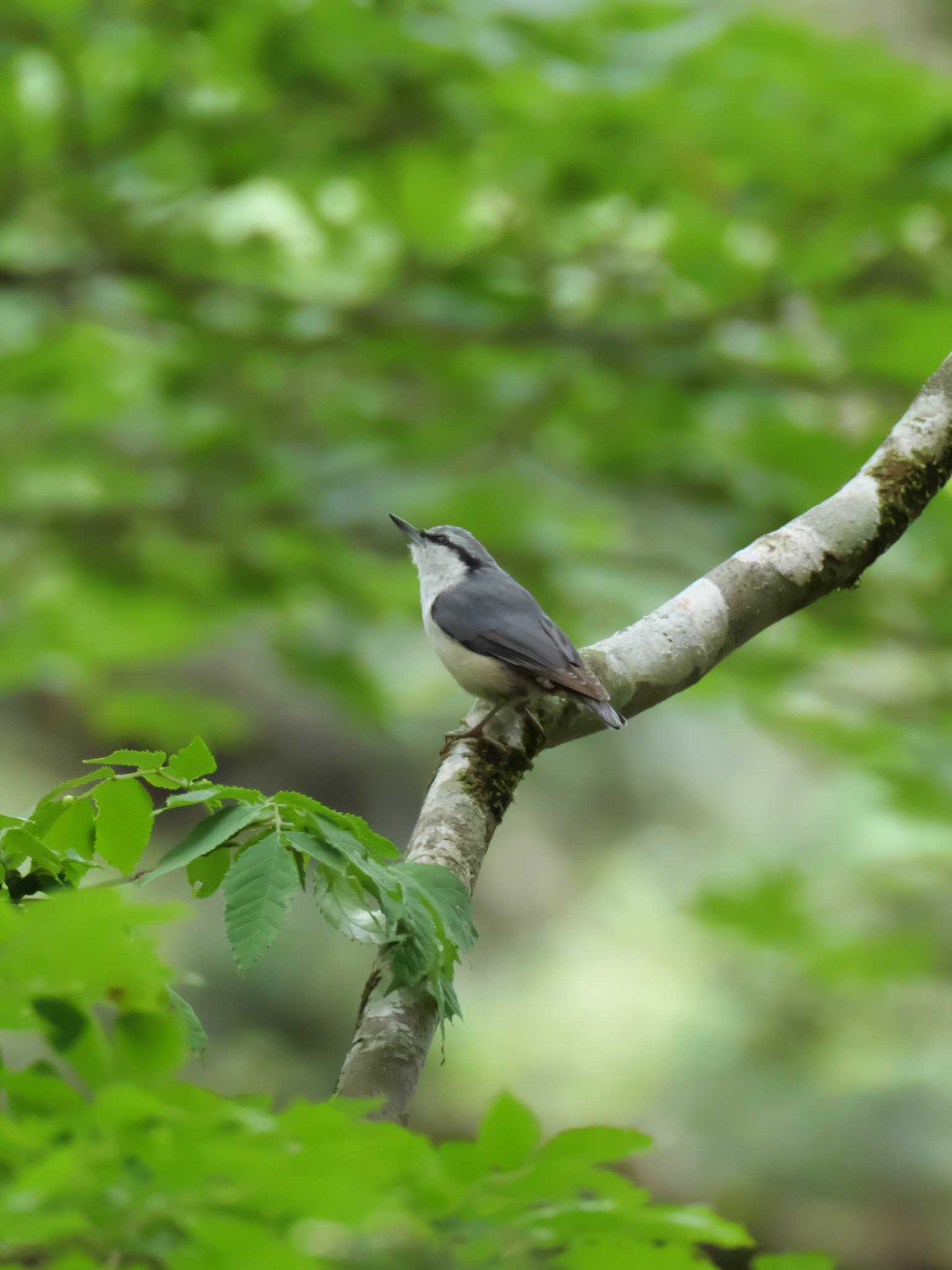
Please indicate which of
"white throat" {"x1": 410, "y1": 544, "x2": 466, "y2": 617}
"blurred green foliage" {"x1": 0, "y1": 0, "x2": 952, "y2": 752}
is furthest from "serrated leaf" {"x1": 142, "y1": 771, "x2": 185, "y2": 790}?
"blurred green foliage" {"x1": 0, "y1": 0, "x2": 952, "y2": 752}

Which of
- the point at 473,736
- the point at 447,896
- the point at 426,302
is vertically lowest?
the point at 447,896

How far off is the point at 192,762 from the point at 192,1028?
1.18 feet

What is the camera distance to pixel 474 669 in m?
3.43

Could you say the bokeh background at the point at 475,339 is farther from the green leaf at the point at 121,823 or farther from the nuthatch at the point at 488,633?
the green leaf at the point at 121,823

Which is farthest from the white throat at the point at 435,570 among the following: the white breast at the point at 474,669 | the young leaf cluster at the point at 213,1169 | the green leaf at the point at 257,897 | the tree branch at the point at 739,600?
the young leaf cluster at the point at 213,1169

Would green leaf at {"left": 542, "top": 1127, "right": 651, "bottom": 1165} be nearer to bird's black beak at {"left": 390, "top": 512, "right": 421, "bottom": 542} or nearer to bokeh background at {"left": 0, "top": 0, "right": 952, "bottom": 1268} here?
bird's black beak at {"left": 390, "top": 512, "right": 421, "bottom": 542}

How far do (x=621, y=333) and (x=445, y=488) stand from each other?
38.9 inches

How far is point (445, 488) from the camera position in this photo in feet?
17.1

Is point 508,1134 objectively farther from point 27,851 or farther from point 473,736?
point 473,736

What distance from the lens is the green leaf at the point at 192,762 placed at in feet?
5.42

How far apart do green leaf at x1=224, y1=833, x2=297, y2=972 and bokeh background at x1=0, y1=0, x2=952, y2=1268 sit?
369 centimetres

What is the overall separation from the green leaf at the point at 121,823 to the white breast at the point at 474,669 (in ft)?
5.22

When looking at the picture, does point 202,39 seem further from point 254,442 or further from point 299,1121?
point 299,1121

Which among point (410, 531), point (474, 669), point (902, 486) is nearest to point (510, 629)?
point (474, 669)
